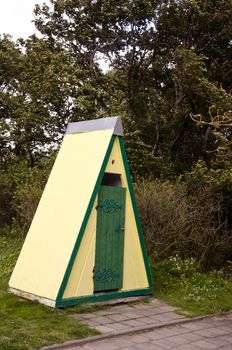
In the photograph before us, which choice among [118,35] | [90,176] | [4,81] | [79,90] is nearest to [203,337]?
[90,176]

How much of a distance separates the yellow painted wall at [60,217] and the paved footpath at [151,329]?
78cm

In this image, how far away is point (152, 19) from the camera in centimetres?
2006

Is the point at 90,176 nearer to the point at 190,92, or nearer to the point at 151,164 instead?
the point at 151,164

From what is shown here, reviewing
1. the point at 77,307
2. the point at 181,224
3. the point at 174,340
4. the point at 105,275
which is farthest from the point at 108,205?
the point at 181,224

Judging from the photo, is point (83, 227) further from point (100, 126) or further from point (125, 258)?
point (100, 126)

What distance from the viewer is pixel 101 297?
7.39 metres

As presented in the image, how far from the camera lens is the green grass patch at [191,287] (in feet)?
25.5

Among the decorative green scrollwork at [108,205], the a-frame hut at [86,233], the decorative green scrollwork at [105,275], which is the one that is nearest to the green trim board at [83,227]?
the a-frame hut at [86,233]

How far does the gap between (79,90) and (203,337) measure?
45.2 ft

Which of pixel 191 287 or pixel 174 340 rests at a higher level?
pixel 191 287

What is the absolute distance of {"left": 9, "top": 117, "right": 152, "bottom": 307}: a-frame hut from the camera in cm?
708

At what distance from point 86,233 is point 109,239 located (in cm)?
53

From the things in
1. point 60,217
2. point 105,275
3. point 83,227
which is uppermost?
point 60,217

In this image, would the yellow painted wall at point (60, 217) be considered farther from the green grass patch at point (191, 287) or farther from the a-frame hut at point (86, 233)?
the green grass patch at point (191, 287)
